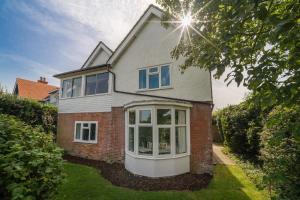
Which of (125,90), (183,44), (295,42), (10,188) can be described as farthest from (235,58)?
(125,90)

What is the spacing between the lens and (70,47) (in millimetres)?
11469

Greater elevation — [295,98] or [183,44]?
[183,44]

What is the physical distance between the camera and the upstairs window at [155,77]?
38.9 ft

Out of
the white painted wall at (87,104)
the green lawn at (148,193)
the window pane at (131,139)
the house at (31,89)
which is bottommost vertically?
the green lawn at (148,193)

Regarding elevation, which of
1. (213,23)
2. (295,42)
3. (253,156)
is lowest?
(253,156)

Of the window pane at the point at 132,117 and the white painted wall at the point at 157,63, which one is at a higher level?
the white painted wall at the point at 157,63

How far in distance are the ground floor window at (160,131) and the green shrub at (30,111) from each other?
329 inches

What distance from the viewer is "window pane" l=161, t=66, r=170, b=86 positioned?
11767 millimetres

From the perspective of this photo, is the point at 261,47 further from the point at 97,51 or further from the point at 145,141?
the point at 97,51

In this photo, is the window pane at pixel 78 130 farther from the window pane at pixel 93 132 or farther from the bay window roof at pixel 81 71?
the bay window roof at pixel 81 71

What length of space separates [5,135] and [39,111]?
47.3 feet

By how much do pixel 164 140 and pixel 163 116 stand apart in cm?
127

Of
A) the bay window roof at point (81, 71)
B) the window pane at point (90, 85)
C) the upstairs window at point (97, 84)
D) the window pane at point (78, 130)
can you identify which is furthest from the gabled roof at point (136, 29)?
the window pane at point (78, 130)

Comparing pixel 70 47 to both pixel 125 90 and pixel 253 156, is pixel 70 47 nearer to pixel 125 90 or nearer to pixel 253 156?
pixel 125 90
